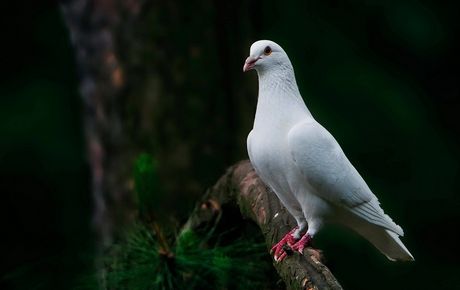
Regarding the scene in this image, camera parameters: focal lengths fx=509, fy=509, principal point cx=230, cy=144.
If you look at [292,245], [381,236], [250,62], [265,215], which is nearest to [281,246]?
[292,245]

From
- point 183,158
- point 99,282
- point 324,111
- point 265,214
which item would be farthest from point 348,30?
point 99,282

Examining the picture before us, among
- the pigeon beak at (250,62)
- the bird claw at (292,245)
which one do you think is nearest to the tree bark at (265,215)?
the bird claw at (292,245)

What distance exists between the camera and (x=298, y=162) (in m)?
1.16

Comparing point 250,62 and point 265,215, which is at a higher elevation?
point 250,62

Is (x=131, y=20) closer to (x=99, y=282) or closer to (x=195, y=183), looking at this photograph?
(x=195, y=183)

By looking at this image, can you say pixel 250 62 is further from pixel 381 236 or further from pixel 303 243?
pixel 381 236

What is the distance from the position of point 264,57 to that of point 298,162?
0.28 meters

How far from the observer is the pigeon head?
1.24m

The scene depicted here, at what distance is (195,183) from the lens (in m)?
1.93

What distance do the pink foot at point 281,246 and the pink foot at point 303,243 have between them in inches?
1.2

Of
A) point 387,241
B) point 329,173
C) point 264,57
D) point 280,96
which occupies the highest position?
point 264,57

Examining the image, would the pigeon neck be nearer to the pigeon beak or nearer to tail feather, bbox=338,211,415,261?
the pigeon beak

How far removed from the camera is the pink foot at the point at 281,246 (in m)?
1.18

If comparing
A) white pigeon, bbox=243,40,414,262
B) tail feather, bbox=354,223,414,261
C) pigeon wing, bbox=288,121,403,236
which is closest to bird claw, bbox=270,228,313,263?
white pigeon, bbox=243,40,414,262
